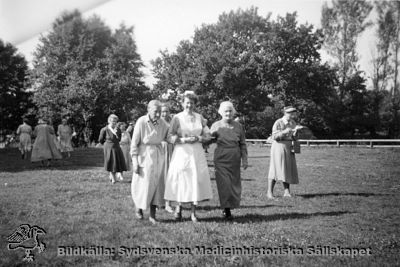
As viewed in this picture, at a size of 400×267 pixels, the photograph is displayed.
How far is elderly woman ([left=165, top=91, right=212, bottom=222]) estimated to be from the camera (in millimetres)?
6871

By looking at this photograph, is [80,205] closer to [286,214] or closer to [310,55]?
[286,214]

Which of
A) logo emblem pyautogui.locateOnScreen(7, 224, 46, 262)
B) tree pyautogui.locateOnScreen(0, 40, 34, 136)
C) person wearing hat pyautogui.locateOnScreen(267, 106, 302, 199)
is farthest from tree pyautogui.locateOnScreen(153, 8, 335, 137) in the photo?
logo emblem pyautogui.locateOnScreen(7, 224, 46, 262)

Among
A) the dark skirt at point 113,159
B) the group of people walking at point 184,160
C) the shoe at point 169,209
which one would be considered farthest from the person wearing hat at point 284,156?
the dark skirt at point 113,159

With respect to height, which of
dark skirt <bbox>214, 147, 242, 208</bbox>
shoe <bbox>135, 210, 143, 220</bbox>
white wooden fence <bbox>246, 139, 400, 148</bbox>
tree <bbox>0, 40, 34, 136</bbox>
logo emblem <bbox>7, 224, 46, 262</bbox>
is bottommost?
logo emblem <bbox>7, 224, 46, 262</bbox>

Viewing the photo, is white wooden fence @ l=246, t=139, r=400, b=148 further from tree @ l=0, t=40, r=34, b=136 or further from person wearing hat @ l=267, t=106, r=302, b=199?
tree @ l=0, t=40, r=34, b=136

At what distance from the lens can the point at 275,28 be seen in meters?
43.3

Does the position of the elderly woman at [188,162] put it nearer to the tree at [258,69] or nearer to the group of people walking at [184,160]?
the group of people walking at [184,160]

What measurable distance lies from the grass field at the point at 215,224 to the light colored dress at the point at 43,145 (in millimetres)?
5717

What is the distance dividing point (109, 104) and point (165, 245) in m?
36.4

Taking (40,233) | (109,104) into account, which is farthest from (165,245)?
(109,104)

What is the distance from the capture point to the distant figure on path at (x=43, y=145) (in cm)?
1711

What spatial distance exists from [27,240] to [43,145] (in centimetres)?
1259

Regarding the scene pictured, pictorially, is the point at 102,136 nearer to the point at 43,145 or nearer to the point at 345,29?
the point at 43,145

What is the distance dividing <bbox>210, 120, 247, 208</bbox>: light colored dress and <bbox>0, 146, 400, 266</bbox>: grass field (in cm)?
59
